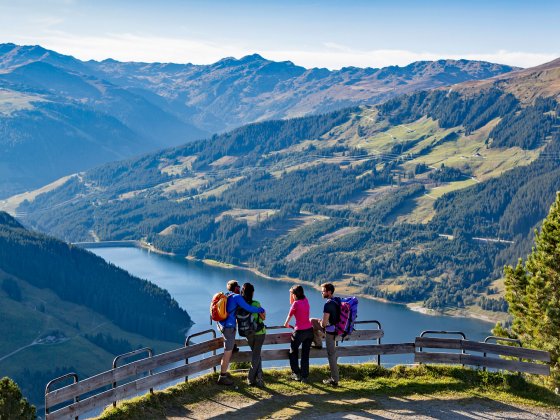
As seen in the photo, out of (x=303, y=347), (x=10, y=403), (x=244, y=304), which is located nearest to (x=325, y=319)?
(x=303, y=347)

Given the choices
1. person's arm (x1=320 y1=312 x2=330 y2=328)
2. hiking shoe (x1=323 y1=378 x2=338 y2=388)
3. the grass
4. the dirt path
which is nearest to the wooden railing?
the grass

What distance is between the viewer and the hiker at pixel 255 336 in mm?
32406

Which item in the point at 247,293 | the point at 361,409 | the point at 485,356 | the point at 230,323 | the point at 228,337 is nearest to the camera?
the point at 361,409

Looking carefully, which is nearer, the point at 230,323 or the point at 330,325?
the point at 230,323

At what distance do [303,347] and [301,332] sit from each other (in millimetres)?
722

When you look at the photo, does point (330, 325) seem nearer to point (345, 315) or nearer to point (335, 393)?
point (345, 315)

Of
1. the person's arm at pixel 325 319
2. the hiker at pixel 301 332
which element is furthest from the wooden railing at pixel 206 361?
the person's arm at pixel 325 319

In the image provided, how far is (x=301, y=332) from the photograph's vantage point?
33.7 m

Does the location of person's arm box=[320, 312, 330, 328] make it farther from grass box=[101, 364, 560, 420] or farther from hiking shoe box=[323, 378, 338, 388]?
grass box=[101, 364, 560, 420]

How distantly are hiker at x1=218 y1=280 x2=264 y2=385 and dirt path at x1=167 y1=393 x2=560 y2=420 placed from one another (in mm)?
1300

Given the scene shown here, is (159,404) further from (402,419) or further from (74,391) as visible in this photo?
(402,419)

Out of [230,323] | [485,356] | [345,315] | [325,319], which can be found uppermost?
[345,315]

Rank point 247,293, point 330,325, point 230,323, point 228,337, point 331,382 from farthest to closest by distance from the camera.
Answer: point 331,382 → point 330,325 → point 228,337 → point 247,293 → point 230,323

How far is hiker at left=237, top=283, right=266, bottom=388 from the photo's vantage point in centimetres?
3241
